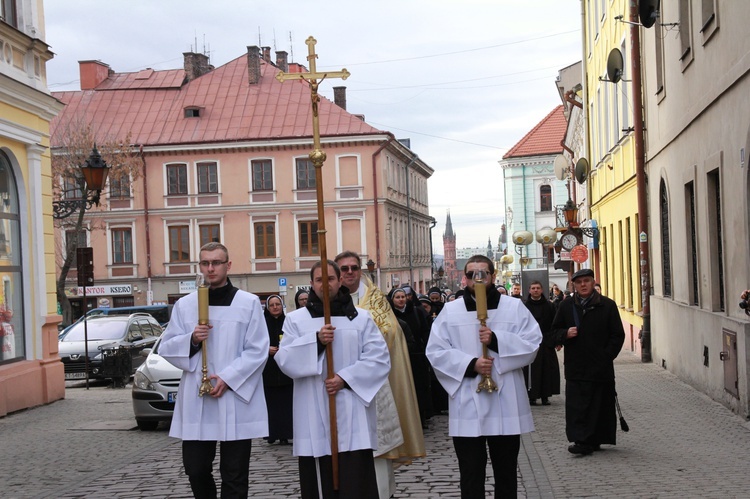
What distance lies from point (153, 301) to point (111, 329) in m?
31.1

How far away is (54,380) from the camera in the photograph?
62.8 ft

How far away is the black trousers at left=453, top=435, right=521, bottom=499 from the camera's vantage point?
7.03m

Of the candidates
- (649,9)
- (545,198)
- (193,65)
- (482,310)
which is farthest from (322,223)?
(545,198)

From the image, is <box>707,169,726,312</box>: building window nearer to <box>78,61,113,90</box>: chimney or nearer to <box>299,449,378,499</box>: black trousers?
<box>299,449,378,499</box>: black trousers

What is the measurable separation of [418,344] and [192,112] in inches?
1846

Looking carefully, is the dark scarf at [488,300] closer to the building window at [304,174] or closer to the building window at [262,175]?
the building window at [304,174]

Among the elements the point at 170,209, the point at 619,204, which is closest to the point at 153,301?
the point at 170,209

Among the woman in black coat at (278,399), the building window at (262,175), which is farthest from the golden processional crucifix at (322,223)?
the building window at (262,175)

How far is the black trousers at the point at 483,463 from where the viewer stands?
7031mm

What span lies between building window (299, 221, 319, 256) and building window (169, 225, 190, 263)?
5.96 m

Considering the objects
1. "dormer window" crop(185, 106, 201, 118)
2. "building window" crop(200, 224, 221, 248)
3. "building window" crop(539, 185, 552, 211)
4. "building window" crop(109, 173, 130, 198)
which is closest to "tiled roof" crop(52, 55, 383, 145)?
"dormer window" crop(185, 106, 201, 118)

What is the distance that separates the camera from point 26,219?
730 inches

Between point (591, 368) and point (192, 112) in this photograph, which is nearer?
point (591, 368)

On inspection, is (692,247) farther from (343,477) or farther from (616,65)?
(343,477)
